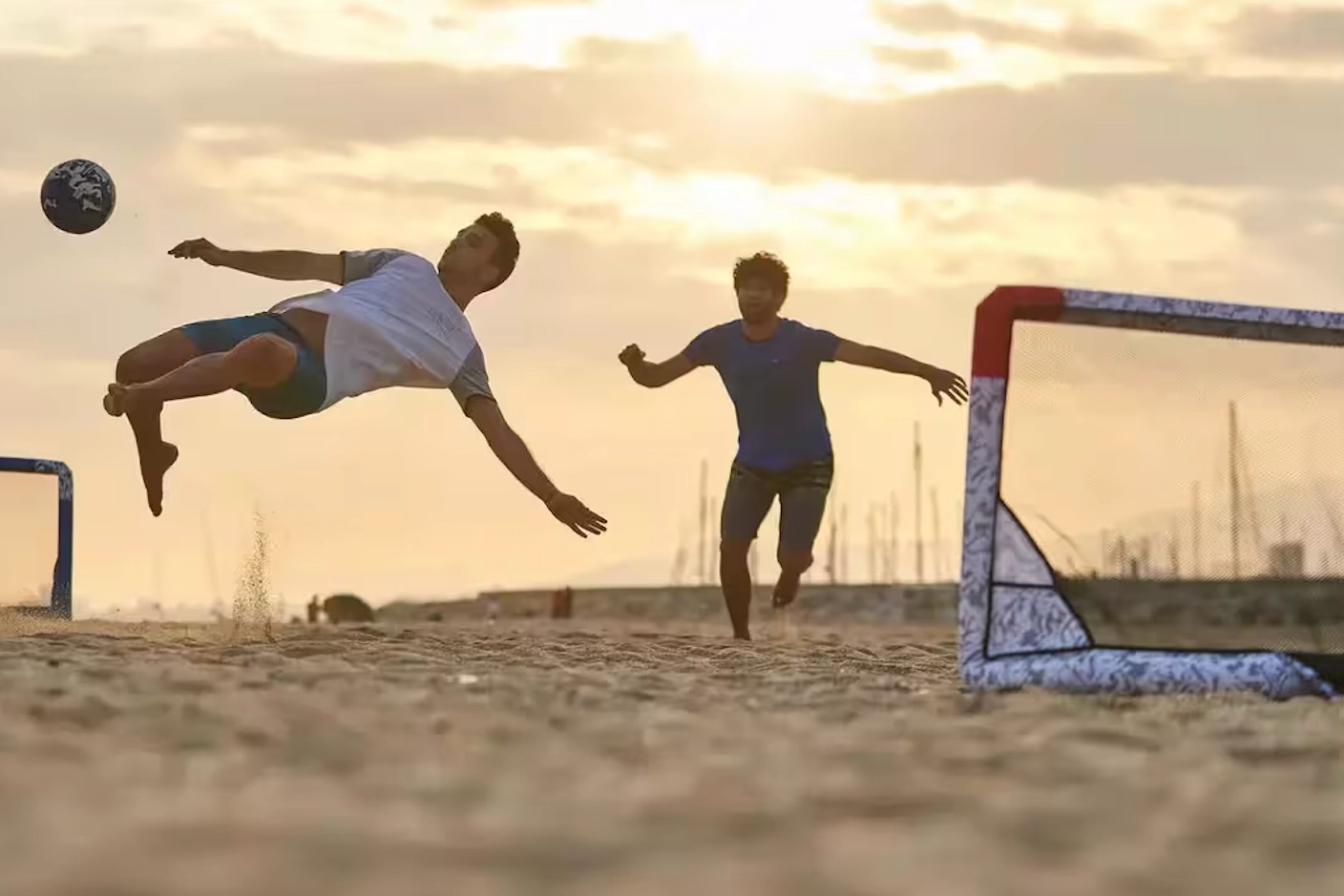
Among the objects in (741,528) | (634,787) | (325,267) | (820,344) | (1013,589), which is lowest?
(634,787)

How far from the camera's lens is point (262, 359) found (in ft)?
22.4

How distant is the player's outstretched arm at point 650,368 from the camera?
9156 mm

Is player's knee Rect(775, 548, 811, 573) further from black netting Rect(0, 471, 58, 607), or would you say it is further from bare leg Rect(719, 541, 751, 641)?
black netting Rect(0, 471, 58, 607)

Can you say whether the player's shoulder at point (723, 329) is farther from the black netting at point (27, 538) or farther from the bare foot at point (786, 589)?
the black netting at point (27, 538)

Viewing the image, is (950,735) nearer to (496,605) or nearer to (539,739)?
(539,739)

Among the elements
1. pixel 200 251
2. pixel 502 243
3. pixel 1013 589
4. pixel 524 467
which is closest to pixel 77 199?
pixel 200 251

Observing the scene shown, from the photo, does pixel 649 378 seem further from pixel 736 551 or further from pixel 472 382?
pixel 472 382

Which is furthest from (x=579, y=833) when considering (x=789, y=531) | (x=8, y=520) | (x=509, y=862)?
(x=8, y=520)

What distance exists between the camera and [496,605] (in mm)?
25391

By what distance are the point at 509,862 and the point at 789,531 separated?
668cm

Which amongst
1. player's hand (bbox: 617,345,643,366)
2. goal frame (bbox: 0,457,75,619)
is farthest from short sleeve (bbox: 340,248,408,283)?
goal frame (bbox: 0,457,75,619)

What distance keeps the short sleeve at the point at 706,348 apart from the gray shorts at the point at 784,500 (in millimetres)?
552

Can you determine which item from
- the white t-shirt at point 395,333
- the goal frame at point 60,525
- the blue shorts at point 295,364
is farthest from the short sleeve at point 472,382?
the goal frame at point 60,525

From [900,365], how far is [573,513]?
84.7 inches
